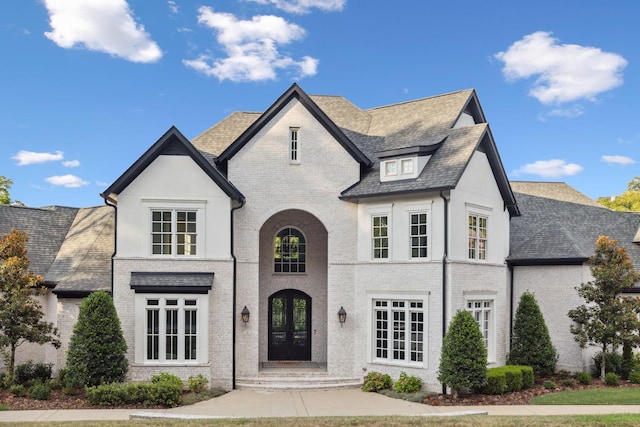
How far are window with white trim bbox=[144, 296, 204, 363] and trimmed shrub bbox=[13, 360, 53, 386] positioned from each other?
3.80m

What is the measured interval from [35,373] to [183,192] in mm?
8025

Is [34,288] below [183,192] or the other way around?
below

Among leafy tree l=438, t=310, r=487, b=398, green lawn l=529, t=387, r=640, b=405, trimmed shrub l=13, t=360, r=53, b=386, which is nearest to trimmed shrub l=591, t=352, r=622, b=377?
green lawn l=529, t=387, r=640, b=405

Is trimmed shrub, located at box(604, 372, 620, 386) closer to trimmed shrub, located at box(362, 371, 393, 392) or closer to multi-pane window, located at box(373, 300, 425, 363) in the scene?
multi-pane window, located at box(373, 300, 425, 363)

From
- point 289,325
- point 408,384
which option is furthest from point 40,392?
point 408,384

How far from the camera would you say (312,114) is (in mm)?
21812

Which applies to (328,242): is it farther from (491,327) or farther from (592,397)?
(592,397)

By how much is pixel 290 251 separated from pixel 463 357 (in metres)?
8.64

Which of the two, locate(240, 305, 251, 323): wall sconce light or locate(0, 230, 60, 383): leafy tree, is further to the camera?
locate(240, 305, 251, 323): wall sconce light

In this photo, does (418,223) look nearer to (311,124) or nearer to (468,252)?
(468,252)

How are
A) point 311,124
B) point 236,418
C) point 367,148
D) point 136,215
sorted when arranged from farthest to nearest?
1. point 367,148
2. point 311,124
3. point 136,215
4. point 236,418

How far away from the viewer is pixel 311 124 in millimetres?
21781

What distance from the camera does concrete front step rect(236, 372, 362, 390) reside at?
19969mm

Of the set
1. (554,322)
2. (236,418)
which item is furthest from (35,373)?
(554,322)
